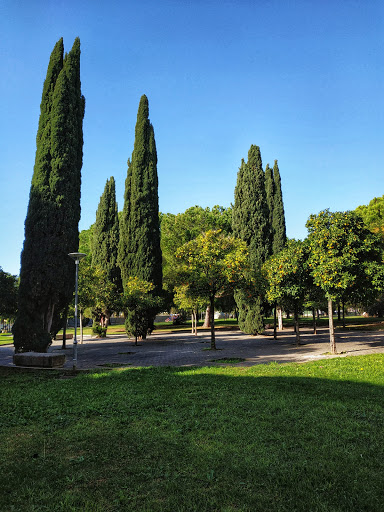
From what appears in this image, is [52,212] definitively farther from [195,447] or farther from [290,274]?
[195,447]

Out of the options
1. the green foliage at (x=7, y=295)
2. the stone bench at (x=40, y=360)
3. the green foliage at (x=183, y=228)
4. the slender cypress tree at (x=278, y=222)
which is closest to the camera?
the stone bench at (x=40, y=360)

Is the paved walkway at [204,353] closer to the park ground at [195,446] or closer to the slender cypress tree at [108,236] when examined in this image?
the park ground at [195,446]

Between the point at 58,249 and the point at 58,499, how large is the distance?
47.5 feet

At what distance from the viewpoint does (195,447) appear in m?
4.41

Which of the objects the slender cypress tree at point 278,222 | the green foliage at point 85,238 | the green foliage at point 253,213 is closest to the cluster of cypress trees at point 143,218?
the green foliage at point 253,213

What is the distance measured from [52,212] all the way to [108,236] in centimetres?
1871

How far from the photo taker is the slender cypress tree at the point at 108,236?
→ 114ft

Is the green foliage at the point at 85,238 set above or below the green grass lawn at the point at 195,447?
above

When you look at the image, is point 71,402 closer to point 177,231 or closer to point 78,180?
point 78,180

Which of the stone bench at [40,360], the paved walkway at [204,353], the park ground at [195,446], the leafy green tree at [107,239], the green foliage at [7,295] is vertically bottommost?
the paved walkway at [204,353]

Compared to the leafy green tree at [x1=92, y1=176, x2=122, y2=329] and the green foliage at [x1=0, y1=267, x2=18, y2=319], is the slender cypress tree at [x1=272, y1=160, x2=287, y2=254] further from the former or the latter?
the green foliage at [x1=0, y1=267, x2=18, y2=319]

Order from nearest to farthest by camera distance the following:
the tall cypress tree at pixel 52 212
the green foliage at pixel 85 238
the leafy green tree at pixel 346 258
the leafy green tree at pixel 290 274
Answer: the leafy green tree at pixel 346 258 < the tall cypress tree at pixel 52 212 < the leafy green tree at pixel 290 274 < the green foliage at pixel 85 238

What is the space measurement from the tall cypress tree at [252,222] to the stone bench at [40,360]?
18.2 m

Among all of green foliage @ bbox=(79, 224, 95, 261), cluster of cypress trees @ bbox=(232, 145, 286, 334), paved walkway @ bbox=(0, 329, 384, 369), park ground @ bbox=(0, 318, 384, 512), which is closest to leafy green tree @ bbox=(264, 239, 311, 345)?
paved walkway @ bbox=(0, 329, 384, 369)
